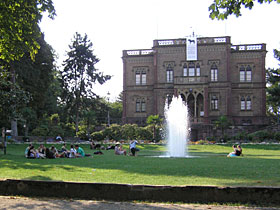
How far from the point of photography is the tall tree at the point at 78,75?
55.6 meters

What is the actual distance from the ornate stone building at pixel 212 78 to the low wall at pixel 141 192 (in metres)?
40.4

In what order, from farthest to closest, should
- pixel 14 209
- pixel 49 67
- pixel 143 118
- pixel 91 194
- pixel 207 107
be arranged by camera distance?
1. pixel 143 118
2. pixel 207 107
3. pixel 49 67
4. pixel 91 194
5. pixel 14 209

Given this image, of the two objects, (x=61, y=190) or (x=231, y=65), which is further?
(x=231, y=65)

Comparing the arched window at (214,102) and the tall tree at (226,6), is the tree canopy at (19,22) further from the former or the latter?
the arched window at (214,102)

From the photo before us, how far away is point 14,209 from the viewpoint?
7.32 meters

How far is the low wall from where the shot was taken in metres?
7.84

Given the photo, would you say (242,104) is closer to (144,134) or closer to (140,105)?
(140,105)

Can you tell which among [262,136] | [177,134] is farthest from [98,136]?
[262,136]

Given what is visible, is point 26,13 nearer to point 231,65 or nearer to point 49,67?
point 49,67

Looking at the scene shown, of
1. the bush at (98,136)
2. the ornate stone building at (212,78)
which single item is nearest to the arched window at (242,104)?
the ornate stone building at (212,78)

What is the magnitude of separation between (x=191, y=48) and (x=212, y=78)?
5.33 m

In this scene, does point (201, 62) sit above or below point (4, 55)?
above

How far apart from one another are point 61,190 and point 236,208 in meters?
4.20

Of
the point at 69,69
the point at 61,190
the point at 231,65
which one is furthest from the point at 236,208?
the point at 69,69
